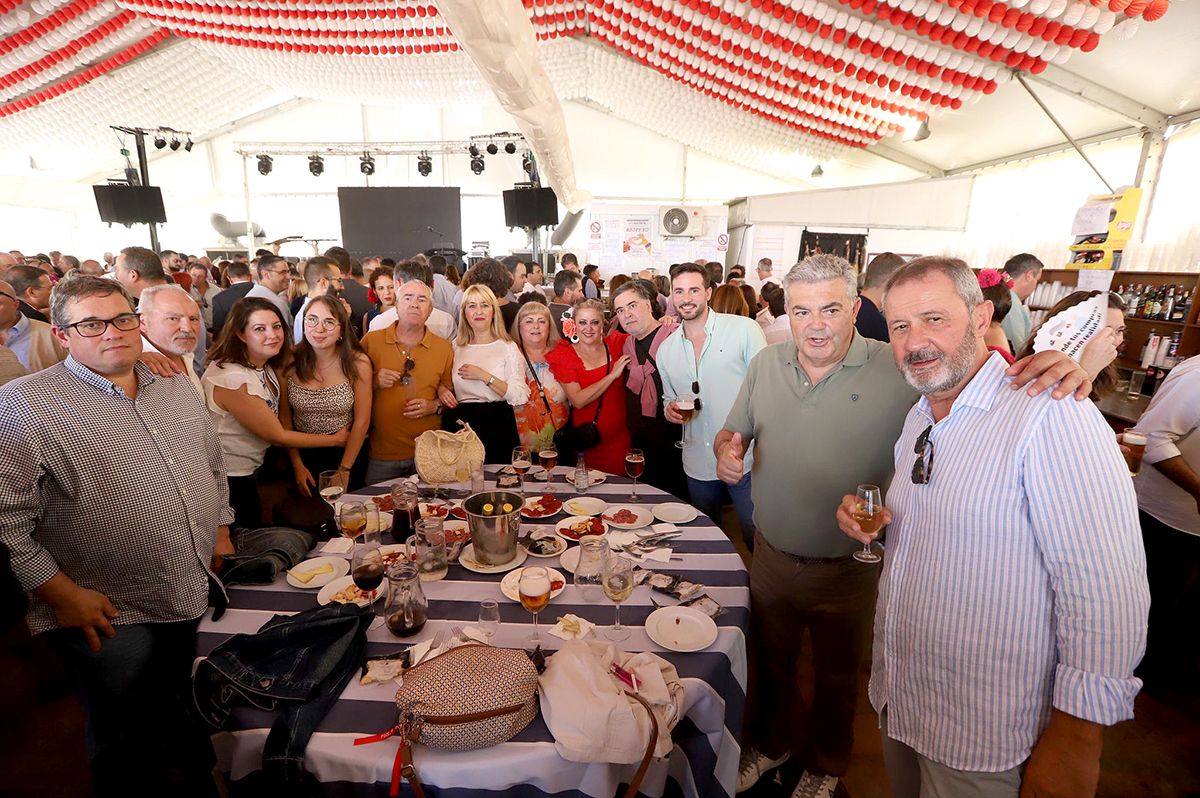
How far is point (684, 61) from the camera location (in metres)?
8.34

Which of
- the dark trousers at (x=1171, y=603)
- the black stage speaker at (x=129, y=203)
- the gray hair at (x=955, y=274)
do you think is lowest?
the dark trousers at (x=1171, y=603)

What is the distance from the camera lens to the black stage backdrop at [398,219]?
12570 mm

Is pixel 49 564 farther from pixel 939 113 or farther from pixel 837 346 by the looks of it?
pixel 939 113

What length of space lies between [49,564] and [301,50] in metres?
10.6

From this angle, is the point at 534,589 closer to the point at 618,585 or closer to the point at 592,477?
the point at 618,585

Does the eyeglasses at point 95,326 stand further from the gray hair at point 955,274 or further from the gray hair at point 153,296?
the gray hair at point 955,274

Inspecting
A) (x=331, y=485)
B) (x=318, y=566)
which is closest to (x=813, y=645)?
(x=318, y=566)

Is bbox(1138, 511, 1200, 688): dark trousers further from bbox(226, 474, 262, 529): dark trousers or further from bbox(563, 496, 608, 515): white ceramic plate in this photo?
bbox(226, 474, 262, 529): dark trousers

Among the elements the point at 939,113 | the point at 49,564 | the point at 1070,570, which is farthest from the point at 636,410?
the point at 939,113

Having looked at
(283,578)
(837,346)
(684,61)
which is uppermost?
(684,61)

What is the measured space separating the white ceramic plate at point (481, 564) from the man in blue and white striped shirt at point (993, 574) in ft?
3.57

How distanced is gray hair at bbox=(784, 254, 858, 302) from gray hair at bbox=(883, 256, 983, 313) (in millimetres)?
487

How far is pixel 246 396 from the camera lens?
2598 mm

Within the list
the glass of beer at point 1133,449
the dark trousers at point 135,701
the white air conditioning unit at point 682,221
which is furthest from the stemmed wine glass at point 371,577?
the white air conditioning unit at point 682,221
